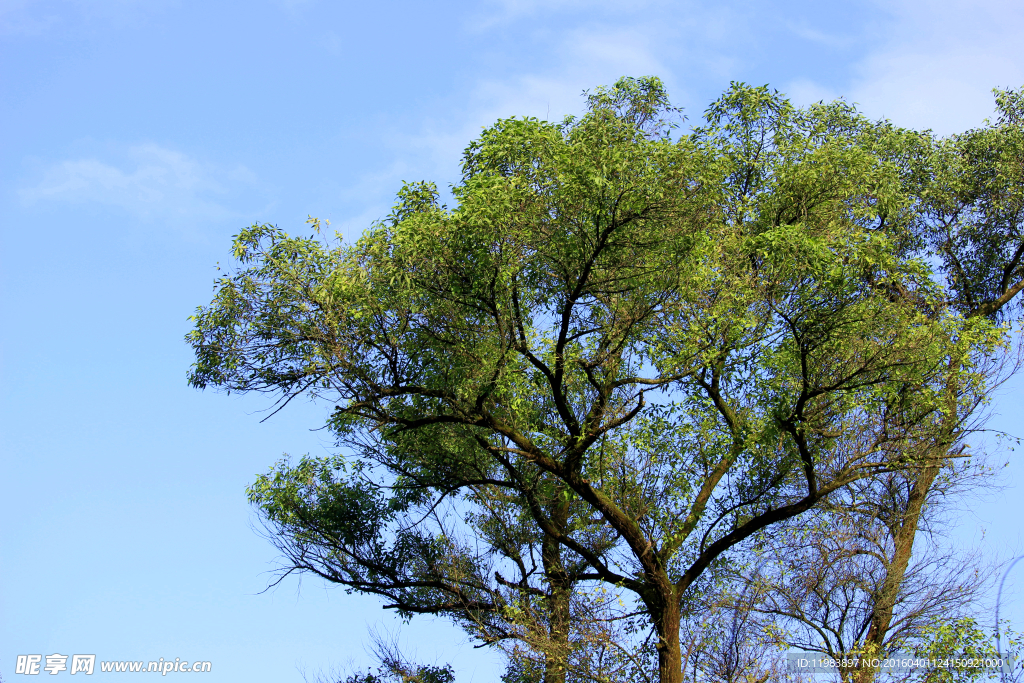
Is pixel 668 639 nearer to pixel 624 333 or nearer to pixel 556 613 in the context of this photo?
pixel 556 613

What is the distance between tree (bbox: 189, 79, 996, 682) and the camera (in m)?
12.8

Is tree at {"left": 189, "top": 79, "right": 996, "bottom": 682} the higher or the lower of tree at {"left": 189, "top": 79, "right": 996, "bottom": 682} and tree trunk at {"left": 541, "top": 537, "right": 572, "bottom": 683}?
the higher

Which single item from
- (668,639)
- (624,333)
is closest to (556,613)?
(668,639)

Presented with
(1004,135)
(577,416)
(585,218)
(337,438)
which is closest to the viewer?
(585,218)

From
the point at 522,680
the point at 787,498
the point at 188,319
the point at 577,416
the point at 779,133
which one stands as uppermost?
the point at 779,133

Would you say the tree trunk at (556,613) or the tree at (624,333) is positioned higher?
the tree at (624,333)

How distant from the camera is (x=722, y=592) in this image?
1584cm

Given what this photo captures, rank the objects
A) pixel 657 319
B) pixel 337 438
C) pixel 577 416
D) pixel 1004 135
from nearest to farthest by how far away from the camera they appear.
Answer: pixel 657 319 < pixel 577 416 < pixel 337 438 < pixel 1004 135

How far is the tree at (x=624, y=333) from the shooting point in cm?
1283

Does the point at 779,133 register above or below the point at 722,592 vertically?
above

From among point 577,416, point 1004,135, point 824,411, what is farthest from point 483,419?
point 1004,135

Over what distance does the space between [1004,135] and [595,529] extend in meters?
13.5

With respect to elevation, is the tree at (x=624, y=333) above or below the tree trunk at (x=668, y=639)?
above

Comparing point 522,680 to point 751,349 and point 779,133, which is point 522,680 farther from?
point 779,133
